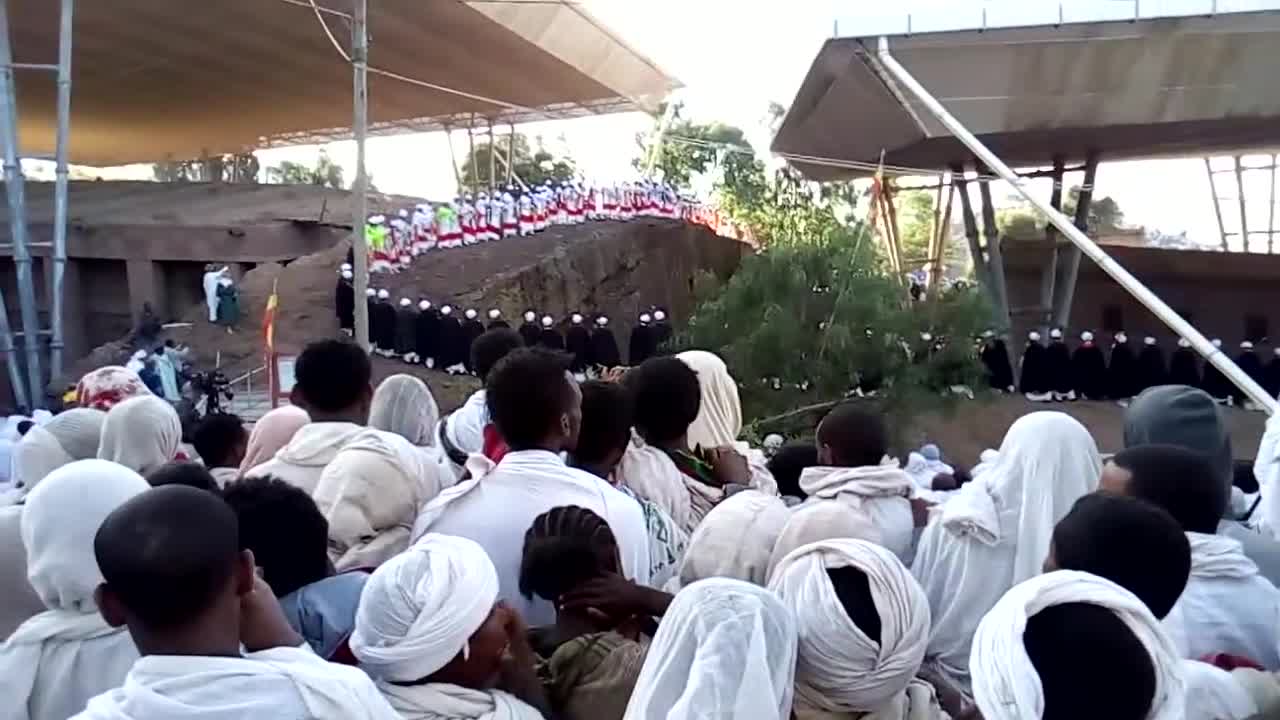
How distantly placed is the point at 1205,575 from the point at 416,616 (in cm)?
156

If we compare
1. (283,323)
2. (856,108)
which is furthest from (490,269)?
(856,108)

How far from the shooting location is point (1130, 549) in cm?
200

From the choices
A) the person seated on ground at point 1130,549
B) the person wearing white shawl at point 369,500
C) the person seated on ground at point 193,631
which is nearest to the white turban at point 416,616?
the person seated on ground at point 193,631

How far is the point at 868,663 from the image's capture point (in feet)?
6.70

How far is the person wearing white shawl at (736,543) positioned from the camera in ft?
8.35

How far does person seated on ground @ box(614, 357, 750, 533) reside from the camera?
321 cm

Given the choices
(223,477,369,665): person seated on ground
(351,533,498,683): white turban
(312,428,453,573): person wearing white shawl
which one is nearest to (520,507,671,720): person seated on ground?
(351,533,498,683): white turban

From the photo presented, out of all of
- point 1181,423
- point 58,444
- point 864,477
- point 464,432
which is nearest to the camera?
point 864,477

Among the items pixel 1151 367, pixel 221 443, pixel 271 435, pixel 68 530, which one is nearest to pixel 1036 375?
pixel 1151 367

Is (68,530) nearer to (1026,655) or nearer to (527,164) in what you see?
(1026,655)

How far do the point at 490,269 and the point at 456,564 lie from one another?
56.8ft

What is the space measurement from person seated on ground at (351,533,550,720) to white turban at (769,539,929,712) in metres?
0.46

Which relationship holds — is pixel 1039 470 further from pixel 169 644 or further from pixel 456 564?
pixel 169 644

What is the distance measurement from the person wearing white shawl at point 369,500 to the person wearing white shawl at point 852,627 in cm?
107
